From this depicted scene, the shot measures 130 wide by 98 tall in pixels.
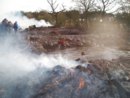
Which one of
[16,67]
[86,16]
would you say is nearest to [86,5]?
[86,16]

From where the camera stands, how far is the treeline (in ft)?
107

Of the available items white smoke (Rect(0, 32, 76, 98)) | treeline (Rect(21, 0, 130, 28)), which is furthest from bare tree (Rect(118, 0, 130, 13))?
white smoke (Rect(0, 32, 76, 98))

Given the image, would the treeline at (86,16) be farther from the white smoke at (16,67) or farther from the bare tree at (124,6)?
the white smoke at (16,67)

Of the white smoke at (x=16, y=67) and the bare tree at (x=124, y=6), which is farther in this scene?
the bare tree at (x=124, y=6)

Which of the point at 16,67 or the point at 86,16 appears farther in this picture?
the point at 86,16

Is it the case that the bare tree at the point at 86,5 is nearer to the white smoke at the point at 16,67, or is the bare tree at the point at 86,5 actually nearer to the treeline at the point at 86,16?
the treeline at the point at 86,16

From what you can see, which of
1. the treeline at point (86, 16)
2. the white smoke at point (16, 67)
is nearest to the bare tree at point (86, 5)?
the treeline at point (86, 16)

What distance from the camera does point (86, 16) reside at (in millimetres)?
36094

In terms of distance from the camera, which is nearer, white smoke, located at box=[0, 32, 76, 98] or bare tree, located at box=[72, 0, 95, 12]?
white smoke, located at box=[0, 32, 76, 98]

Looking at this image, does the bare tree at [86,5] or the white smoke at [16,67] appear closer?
the white smoke at [16,67]

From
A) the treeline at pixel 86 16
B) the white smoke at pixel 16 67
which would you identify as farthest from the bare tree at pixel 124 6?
the white smoke at pixel 16 67

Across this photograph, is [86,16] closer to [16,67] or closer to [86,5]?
[86,5]

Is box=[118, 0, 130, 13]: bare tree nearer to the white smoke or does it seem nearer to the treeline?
the treeline

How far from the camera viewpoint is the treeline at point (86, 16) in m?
32.7
